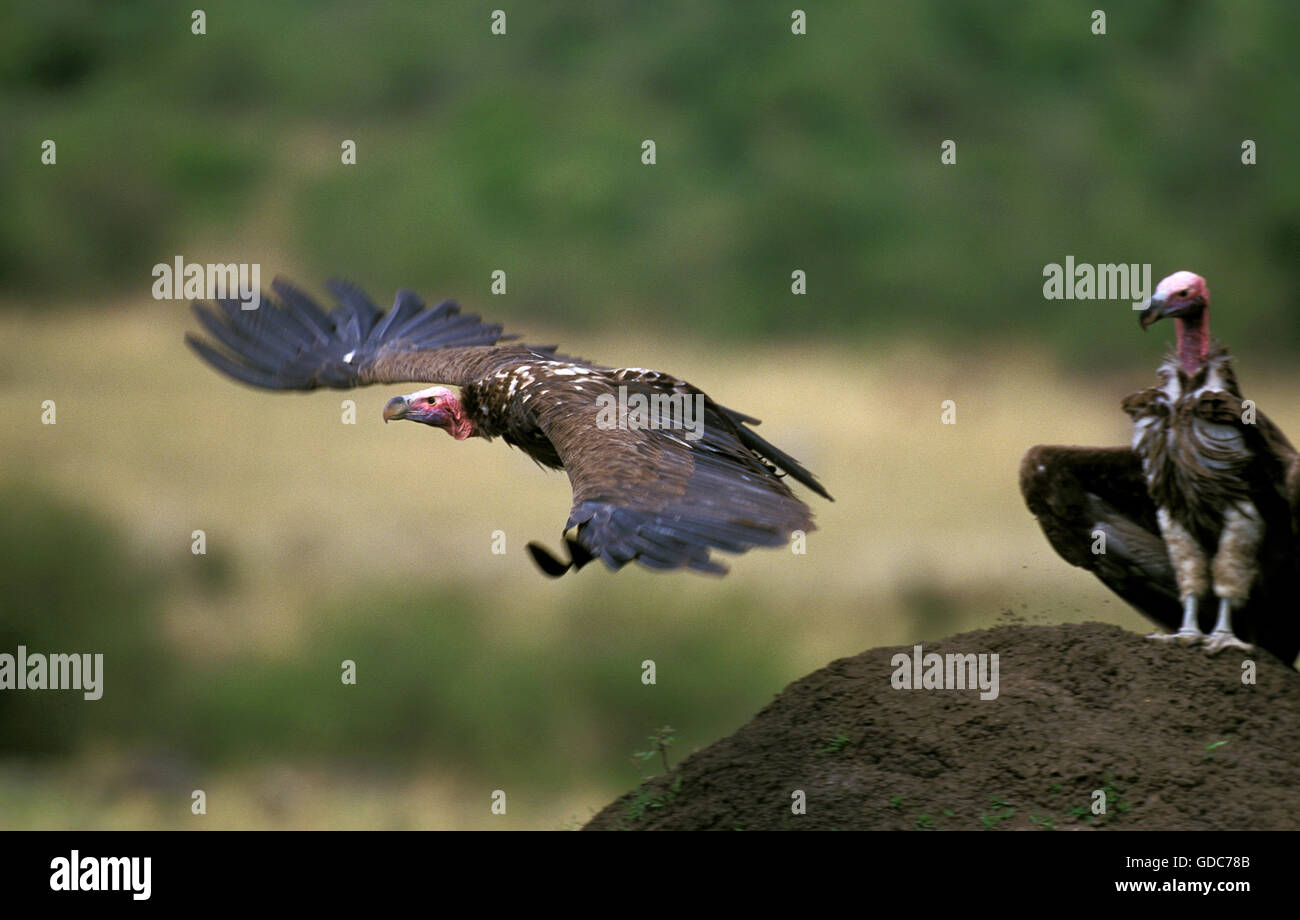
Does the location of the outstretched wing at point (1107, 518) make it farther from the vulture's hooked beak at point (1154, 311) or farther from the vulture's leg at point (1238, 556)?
the vulture's hooked beak at point (1154, 311)

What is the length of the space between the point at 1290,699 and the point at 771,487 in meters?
1.71

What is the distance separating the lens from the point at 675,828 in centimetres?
387

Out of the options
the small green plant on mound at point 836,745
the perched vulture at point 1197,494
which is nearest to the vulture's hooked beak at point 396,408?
the small green plant on mound at point 836,745

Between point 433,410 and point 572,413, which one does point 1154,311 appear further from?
point 433,410

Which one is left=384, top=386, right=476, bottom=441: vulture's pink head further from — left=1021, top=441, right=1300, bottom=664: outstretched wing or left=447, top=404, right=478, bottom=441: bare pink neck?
left=1021, top=441, right=1300, bottom=664: outstretched wing

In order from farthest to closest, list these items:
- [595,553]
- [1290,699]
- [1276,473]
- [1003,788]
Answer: [1276,473] < [1290,699] < [1003,788] < [595,553]

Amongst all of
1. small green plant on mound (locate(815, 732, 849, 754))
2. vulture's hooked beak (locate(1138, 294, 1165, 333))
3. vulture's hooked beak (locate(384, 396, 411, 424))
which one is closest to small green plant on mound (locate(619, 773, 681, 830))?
small green plant on mound (locate(815, 732, 849, 754))

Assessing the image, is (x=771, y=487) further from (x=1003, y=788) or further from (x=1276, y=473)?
(x=1276, y=473)

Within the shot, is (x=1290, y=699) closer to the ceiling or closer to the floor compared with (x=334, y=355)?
closer to the floor

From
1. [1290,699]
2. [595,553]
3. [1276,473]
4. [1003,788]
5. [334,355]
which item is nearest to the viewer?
[595,553]

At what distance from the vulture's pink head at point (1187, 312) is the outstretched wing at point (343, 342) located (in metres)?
2.31

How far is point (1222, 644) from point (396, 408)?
10.5 feet

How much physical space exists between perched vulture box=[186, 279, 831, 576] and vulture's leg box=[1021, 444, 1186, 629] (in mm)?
851

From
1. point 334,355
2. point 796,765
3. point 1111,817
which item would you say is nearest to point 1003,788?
point 1111,817
